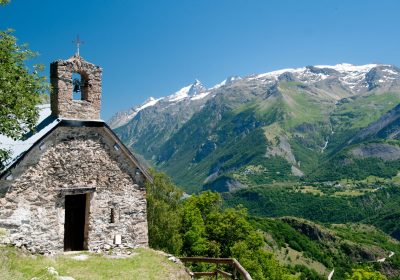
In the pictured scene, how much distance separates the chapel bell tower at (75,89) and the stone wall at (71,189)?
98 centimetres

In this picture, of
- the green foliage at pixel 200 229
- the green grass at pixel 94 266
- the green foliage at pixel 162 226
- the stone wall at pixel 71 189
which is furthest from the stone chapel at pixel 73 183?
the green foliage at pixel 200 229

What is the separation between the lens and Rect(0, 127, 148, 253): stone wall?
22.3m

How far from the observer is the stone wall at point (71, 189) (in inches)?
878

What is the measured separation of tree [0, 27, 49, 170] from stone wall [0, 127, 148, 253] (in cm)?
189

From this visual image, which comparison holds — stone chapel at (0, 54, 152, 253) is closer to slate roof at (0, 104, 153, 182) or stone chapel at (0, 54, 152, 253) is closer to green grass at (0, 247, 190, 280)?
slate roof at (0, 104, 153, 182)

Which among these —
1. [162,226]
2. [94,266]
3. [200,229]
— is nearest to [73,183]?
[94,266]

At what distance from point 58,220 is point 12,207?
2683 millimetres

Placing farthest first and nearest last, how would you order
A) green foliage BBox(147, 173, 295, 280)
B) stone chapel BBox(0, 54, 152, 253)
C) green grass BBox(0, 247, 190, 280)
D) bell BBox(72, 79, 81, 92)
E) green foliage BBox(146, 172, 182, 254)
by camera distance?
green foliage BBox(147, 173, 295, 280), green foliage BBox(146, 172, 182, 254), bell BBox(72, 79, 81, 92), stone chapel BBox(0, 54, 152, 253), green grass BBox(0, 247, 190, 280)

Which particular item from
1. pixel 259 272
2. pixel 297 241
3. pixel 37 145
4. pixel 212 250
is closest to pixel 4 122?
pixel 37 145

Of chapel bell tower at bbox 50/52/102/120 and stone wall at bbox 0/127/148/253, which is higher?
chapel bell tower at bbox 50/52/102/120

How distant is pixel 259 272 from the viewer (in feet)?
162

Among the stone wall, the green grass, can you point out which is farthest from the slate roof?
the green grass

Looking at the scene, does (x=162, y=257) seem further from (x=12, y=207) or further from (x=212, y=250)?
(x=212, y=250)

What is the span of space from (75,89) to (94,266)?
34.0 feet
